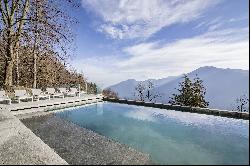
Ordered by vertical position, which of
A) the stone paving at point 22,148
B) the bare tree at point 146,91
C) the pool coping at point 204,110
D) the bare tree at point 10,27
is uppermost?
the bare tree at point 10,27

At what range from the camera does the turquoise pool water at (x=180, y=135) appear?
255 inches

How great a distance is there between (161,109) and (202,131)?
4359 mm

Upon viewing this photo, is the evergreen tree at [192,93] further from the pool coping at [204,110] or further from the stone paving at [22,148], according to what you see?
the stone paving at [22,148]

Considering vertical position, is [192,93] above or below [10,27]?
below

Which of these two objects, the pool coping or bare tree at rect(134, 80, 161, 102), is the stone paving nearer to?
the pool coping

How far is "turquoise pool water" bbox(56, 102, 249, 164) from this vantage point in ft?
21.2

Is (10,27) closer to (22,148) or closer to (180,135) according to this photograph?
(22,148)

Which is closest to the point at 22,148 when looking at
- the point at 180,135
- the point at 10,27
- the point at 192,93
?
the point at 180,135

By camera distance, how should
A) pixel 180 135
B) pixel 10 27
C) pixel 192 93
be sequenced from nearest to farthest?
pixel 180 135
pixel 10 27
pixel 192 93

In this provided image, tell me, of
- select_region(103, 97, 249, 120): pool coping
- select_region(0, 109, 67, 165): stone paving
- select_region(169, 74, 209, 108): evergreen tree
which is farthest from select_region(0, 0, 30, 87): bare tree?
select_region(169, 74, 209, 108): evergreen tree

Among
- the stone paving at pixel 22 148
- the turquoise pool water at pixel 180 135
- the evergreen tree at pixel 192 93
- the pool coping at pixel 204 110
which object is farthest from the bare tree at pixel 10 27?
the evergreen tree at pixel 192 93

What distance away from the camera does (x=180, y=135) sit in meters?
9.36

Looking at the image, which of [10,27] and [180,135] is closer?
[180,135]

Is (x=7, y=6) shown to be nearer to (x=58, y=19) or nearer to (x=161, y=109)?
(x=58, y=19)
